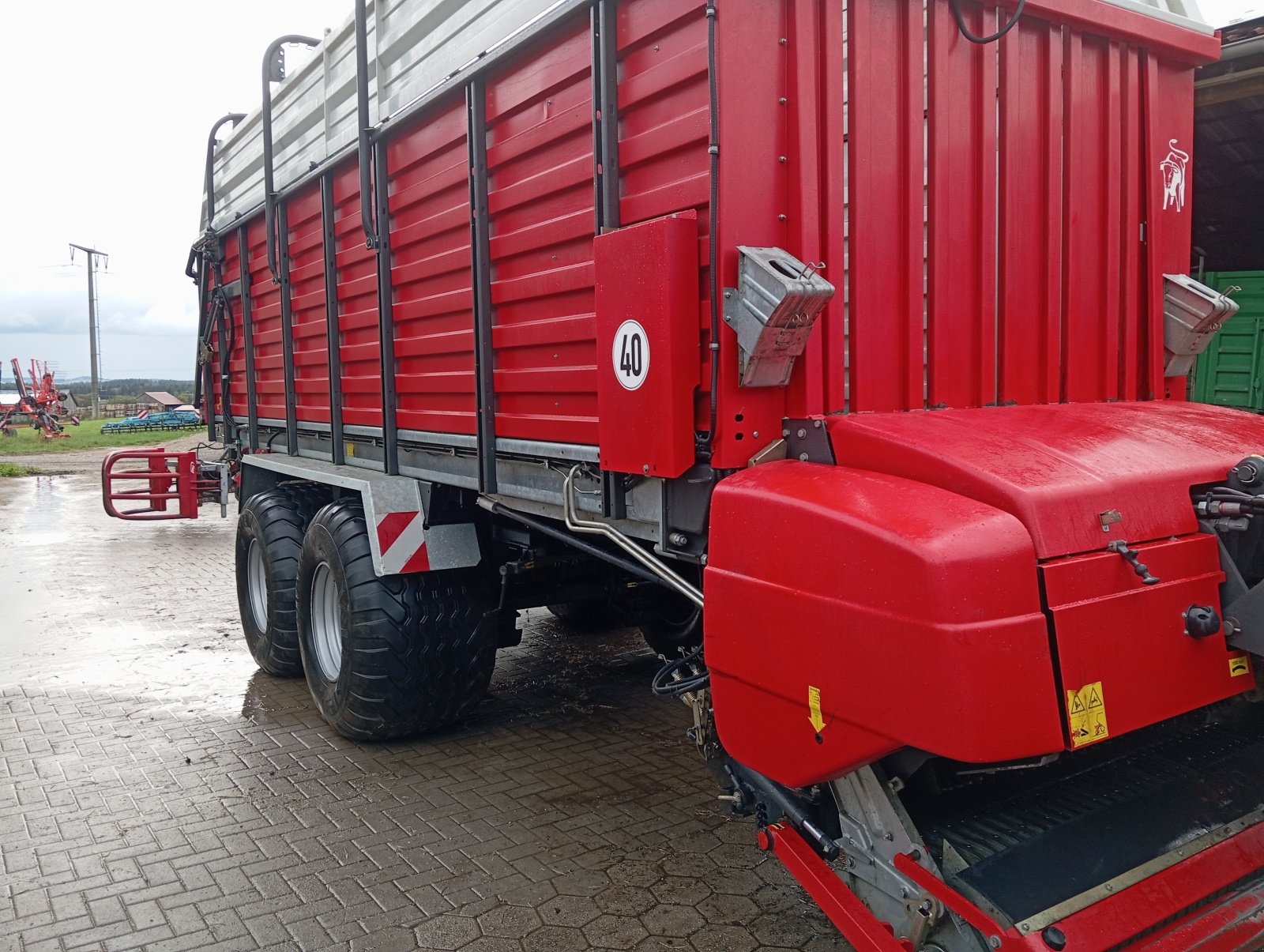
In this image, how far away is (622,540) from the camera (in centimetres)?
313

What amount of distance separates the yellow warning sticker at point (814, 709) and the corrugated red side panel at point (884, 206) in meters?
0.89

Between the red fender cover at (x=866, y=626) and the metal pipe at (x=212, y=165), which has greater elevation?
the metal pipe at (x=212, y=165)

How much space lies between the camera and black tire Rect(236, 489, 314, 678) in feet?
19.0

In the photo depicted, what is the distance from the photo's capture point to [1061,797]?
2641mm

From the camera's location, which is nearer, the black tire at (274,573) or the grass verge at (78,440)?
the black tire at (274,573)

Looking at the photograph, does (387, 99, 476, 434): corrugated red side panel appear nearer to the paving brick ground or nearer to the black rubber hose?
the paving brick ground

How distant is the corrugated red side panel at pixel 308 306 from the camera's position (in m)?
5.61

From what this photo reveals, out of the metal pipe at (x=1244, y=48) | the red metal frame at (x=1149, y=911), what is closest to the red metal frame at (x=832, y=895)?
the red metal frame at (x=1149, y=911)

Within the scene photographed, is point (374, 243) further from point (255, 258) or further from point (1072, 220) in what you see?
point (1072, 220)

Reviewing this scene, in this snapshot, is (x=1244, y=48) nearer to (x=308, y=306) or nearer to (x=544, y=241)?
(x=544, y=241)

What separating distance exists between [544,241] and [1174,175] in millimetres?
2336

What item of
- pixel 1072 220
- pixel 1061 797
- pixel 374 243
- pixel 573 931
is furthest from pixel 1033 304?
pixel 374 243

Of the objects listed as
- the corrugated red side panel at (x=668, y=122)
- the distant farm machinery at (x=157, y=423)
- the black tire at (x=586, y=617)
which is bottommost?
the black tire at (x=586, y=617)

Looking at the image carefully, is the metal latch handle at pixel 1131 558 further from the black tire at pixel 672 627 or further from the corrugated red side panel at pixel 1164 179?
the black tire at pixel 672 627
